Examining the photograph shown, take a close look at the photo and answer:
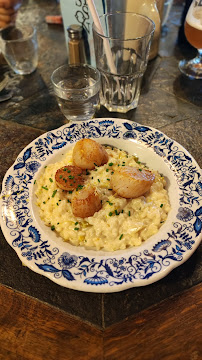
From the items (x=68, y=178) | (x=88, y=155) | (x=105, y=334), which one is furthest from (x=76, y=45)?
(x=105, y=334)

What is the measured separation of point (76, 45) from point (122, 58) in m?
0.41

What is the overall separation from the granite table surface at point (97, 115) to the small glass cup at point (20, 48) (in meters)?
0.08

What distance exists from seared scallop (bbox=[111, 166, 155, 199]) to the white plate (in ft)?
0.52

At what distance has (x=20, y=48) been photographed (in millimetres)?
2490

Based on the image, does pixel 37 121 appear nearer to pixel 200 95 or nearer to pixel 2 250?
pixel 2 250


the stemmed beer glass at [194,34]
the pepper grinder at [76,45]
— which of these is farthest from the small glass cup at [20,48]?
the stemmed beer glass at [194,34]

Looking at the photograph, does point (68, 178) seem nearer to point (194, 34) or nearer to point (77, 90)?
point (77, 90)

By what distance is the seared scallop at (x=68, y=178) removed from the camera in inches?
59.0

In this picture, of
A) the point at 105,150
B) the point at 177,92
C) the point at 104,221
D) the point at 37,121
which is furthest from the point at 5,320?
the point at 177,92

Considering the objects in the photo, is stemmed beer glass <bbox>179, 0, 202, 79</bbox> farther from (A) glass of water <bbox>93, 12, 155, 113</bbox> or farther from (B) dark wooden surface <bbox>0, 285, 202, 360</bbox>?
(B) dark wooden surface <bbox>0, 285, 202, 360</bbox>

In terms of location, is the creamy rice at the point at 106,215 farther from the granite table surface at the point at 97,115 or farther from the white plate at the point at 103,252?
the granite table surface at the point at 97,115

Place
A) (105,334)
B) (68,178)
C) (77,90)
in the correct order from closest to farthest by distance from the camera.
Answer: (105,334) → (68,178) → (77,90)

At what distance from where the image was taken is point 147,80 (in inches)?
97.3

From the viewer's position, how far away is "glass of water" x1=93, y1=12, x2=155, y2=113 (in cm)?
203
